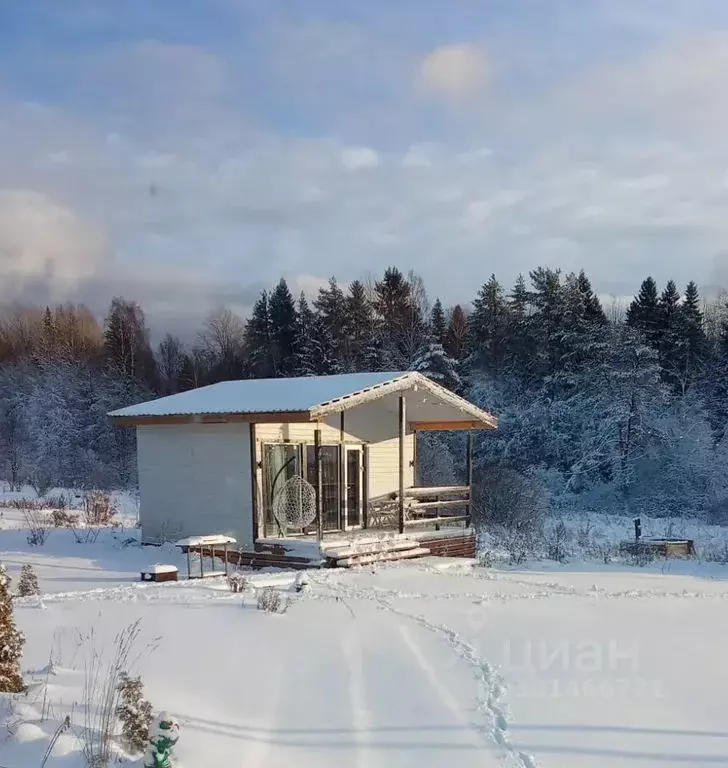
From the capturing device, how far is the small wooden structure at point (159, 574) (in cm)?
1055

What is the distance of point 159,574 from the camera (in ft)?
34.6

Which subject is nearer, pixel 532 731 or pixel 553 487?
pixel 532 731

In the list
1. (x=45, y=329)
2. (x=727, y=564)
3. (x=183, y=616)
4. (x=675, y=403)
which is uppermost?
(x=45, y=329)

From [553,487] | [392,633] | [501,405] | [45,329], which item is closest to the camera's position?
[392,633]

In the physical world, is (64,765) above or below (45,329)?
below

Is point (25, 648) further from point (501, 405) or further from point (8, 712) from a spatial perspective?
point (501, 405)

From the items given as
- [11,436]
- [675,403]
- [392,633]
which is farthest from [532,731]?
[11,436]

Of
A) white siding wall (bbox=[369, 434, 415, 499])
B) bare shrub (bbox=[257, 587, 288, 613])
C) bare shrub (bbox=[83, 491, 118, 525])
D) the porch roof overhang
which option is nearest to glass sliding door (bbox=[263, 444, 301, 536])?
the porch roof overhang

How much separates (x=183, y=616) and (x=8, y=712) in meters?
3.46

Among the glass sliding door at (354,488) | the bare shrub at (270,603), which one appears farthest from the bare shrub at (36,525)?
the bare shrub at (270,603)

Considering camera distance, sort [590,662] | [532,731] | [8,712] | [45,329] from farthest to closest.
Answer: [45,329], [590,662], [532,731], [8,712]

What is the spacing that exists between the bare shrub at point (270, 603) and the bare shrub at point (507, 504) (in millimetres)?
13118

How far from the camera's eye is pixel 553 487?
32.7m

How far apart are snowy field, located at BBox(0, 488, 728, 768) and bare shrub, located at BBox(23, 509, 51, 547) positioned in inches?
149
